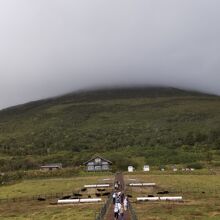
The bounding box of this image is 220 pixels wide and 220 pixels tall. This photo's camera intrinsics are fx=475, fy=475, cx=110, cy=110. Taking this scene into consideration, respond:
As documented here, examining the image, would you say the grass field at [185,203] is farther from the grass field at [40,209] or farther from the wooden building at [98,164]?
the wooden building at [98,164]

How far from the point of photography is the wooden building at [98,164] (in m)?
143

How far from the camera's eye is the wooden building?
468 ft

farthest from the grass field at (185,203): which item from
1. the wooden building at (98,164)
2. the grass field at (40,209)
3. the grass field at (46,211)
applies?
the wooden building at (98,164)

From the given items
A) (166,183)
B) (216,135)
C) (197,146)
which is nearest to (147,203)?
(166,183)

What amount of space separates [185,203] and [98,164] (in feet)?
281

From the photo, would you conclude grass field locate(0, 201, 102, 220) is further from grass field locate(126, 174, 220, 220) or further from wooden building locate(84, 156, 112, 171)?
wooden building locate(84, 156, 112, 171)

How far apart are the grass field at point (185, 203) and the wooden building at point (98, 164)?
5501 centimetres

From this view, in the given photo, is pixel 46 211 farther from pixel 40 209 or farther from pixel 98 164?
pixel 98 164

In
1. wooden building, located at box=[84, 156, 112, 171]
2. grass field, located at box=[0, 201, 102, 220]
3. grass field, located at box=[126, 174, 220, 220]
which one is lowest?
grass field, located at box=[126, 174, 220, 220]

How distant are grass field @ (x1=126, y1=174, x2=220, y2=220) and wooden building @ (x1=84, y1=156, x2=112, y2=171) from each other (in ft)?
180

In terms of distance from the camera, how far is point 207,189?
2950 inches

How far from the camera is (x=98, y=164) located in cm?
14288

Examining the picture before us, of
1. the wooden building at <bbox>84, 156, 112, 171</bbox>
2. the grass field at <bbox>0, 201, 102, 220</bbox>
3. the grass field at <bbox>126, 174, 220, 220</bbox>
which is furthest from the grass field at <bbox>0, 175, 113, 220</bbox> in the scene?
the wooden building at <bbox>84, 156, 112, 171</bbox>

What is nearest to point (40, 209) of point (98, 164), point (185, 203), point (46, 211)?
point (46, 211)
